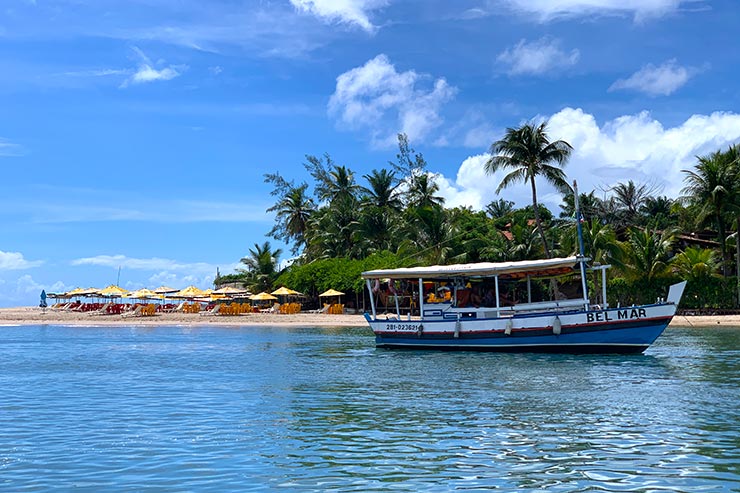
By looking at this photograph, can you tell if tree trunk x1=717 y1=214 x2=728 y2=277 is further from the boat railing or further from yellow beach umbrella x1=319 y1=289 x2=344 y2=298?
yellow beach umbrella x1=319 y1=289 x2=344 y2=298

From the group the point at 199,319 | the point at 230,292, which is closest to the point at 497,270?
the point at 199,319

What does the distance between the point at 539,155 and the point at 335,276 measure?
2043cm

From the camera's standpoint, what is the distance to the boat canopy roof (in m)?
28.0

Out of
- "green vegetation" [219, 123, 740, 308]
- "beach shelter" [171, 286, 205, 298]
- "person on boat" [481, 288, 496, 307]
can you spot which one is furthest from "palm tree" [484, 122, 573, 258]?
"beach shelter" [171, 286, 205, 298]

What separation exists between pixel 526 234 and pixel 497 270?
72.4 feet

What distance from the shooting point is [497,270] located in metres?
28.7

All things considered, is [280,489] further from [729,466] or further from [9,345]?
[9,345]

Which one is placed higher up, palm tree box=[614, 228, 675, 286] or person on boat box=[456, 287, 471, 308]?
palm tree box=[614, 228, 675, 286]

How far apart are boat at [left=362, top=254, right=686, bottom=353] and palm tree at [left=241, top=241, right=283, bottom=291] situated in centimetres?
4060

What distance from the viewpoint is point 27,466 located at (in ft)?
36.0

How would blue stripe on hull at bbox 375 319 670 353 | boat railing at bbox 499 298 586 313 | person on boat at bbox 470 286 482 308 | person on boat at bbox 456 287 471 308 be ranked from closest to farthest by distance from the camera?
1. blue stripe on hull at bbox 375 319 670 353
2. boat railing at bbox 499 298 586 313
3. person on boat at bbox 456 287 471 308
4. person on boat at bbox 470 286 482 308

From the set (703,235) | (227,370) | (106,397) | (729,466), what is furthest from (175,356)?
(703,235)

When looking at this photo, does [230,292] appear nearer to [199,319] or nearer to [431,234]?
[199,319]

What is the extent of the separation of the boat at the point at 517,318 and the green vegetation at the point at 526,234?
15.2 m
